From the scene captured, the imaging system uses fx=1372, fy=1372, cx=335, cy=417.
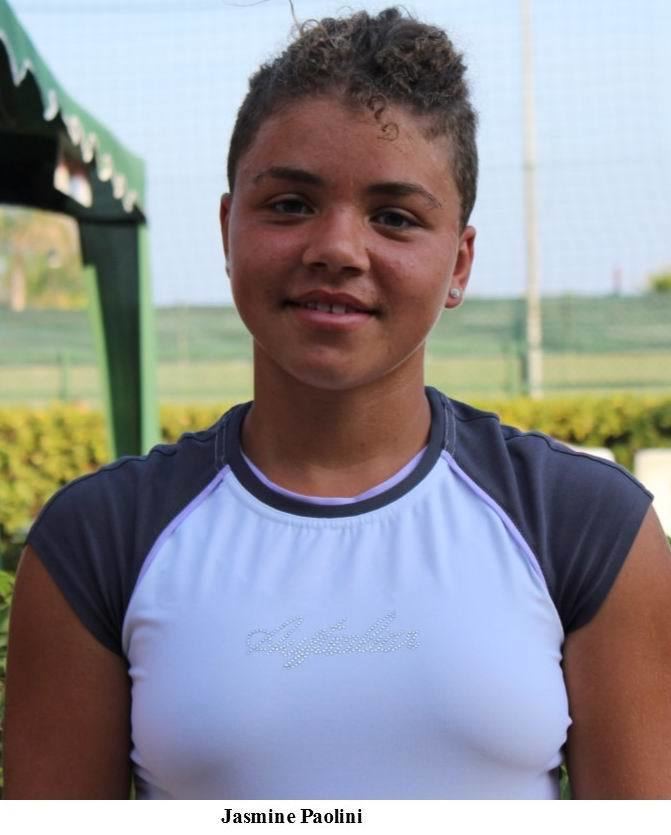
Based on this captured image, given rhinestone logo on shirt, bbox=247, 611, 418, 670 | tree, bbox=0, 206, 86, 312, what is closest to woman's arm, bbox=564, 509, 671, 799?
rhinestone logo on shirt, bbox=247, 611, 418, 670

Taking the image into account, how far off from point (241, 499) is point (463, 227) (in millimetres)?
337

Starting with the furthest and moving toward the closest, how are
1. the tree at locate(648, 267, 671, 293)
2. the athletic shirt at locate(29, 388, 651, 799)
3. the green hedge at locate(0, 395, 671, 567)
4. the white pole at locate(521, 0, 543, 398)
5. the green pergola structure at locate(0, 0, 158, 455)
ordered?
the tree at locate(648, 267, 671, 293)
the white pole at locate(521, 0, 543, 398)
the green hedge at locate(0, 395, 671, 567)
the green pergola structure at locate(0, 0, 158, 455)
the athletic shirt at locate(29, 388, 651, 799)

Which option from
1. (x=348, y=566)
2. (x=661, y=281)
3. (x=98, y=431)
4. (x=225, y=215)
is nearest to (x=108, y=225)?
(x=225, y=215)

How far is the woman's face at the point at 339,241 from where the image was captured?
1200 mm

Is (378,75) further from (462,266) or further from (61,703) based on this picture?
(61,703)

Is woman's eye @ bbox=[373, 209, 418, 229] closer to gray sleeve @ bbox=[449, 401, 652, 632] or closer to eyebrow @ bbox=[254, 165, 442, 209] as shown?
eyebrow @ bbox=[254, 165, 442, 209]

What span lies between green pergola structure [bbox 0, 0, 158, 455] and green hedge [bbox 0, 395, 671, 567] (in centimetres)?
541

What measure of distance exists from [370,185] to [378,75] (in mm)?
106

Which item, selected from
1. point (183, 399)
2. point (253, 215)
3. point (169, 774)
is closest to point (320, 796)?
point (169, 774)

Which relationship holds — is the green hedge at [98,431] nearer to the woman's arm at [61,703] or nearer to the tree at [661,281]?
the woman's arm at [61,703]

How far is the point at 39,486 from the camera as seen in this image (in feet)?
41.4

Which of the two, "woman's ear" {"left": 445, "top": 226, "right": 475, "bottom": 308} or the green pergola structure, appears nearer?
"woman's ear" {"left": 445, "top": 226, "right": 475, "bottom": 308}

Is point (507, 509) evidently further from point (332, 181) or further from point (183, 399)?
point (183, 399)

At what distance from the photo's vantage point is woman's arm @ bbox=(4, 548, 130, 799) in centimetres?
121
